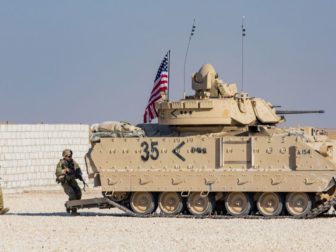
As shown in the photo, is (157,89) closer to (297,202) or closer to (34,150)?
(34,150)

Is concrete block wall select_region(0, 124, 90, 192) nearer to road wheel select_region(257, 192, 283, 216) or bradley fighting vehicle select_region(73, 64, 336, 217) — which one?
bradley fighting vehicle select_region(73, 64, 336, 217)

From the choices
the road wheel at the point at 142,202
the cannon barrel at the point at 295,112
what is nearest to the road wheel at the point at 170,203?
the road wheel at the point at 142,202

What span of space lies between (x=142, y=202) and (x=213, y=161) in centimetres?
222

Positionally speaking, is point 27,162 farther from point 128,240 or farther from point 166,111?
point 128,240

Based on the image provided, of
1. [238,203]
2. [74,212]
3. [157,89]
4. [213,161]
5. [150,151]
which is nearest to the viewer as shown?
[238,203]

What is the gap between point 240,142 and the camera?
2955 centimetres

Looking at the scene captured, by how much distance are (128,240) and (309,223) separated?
234 inches

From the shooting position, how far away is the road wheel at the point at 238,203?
95.8 ft

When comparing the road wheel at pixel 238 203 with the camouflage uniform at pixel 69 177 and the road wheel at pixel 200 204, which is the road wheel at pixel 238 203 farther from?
the camouflage uniform at pixel 69 177

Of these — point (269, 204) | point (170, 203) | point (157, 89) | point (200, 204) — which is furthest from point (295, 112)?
point (157, 89)

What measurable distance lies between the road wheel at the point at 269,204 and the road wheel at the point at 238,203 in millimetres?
278

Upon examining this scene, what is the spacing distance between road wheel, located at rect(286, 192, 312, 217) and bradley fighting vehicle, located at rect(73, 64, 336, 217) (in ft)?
0.08

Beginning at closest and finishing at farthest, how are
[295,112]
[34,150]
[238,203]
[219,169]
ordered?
1. [238,203]
2. [219,169]
3. [295,112]
4. [34,150]

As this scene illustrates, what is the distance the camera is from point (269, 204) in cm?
2923
